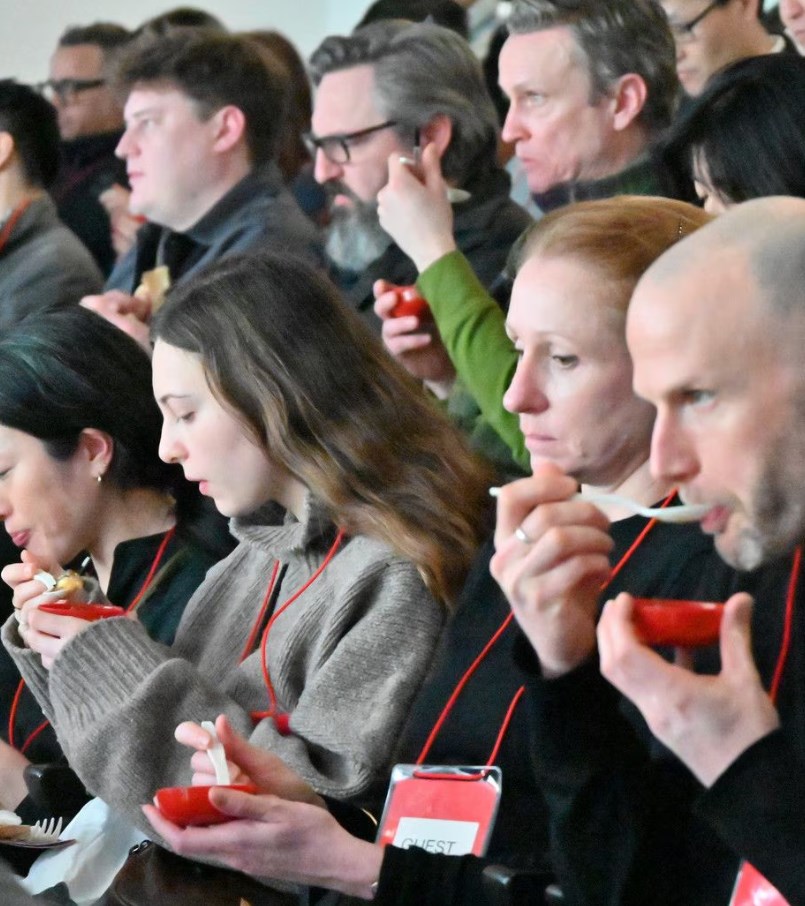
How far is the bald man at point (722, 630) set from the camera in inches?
52.5

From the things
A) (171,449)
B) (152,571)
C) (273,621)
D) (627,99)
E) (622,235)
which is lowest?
(152,571)

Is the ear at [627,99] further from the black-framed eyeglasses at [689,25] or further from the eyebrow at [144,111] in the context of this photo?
the eyebrow at [144,111]

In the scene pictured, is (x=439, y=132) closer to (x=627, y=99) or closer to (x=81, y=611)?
(x=627, y=99)

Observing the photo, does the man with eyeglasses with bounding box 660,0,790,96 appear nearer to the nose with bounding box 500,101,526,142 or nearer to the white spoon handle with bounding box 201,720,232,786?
the nose with bounding box 500,101,526,142

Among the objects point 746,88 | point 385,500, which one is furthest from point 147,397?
point 746,88

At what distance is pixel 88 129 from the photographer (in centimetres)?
521

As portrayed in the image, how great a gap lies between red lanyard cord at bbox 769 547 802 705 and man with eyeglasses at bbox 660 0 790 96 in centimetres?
183

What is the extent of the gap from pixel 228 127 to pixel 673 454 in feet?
8.93

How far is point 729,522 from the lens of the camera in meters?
1.47

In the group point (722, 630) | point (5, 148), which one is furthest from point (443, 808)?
point (5, 148)

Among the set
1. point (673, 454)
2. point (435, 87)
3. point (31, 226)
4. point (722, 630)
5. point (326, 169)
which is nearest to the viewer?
point (722, 630)

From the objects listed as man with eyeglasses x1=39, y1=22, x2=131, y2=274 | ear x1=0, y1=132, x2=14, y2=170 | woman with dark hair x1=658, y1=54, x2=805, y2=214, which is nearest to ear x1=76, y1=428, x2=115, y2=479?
woman with dark hair x1=658, y1=54, x2=805, y2=214

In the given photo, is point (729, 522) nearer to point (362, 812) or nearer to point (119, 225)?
point (362, 812)

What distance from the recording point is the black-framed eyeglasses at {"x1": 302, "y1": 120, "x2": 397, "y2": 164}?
335 cm
